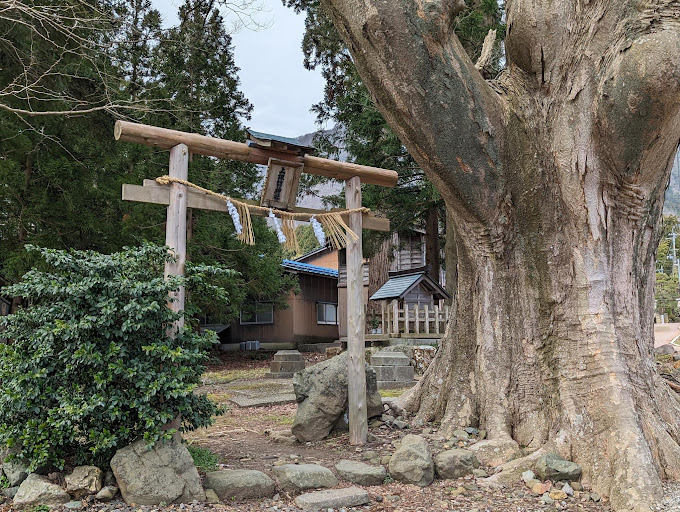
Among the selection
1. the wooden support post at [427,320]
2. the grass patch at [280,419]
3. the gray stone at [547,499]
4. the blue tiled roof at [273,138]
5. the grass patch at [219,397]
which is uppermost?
the blue tiled roof at [273,138]

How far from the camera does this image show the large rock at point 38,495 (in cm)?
377

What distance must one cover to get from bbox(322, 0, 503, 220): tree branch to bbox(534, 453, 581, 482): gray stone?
250cm

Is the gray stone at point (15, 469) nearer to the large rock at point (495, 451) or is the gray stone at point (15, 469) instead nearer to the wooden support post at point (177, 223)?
the wooden support post at point (177, 223)

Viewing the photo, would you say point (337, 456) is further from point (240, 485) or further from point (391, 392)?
point (391, 392)

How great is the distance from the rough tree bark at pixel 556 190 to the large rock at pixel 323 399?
1063 millimetres

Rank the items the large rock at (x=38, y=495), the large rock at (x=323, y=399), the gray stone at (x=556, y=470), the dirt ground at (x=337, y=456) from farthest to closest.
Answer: the large rock at (x=323, y=399)
the gray stone at (x=556, y=470)
the dirt ground at (x=337, y=456)
the large rock at (x=38, y=495)

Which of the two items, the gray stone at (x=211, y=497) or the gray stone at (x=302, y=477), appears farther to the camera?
the gray stone at (x=302, y=477)

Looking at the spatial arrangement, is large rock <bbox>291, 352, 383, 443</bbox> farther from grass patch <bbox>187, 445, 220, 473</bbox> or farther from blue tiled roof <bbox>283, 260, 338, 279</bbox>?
blue tiled roof <bbox>283, 260, 338, 279</bbox>

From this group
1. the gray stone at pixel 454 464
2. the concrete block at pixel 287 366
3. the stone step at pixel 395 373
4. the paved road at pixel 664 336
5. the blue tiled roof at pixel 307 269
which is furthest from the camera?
the blue tiled roof at pixel 307 269

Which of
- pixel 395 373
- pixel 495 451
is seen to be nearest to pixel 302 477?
pixel 495 451

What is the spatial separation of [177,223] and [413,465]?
124 inches

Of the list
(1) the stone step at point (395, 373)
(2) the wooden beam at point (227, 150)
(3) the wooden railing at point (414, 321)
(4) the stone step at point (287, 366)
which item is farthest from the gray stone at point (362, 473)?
(3) the wooden railing at point (414, 321)

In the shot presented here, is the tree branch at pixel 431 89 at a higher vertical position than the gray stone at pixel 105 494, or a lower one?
higher

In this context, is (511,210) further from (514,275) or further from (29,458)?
(29,458)
